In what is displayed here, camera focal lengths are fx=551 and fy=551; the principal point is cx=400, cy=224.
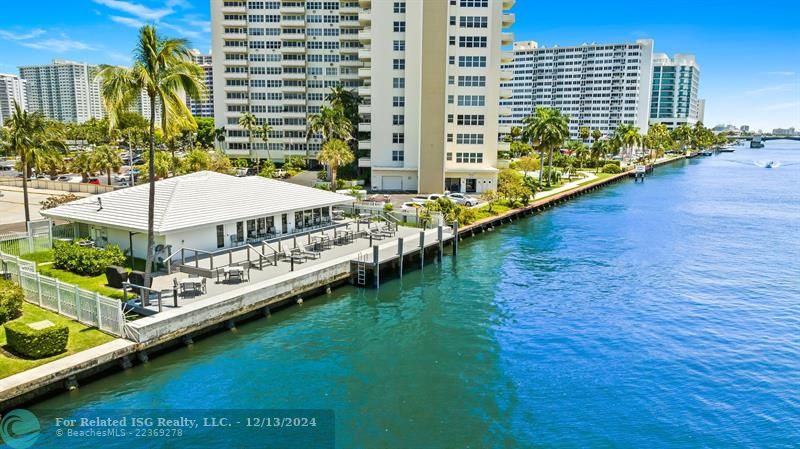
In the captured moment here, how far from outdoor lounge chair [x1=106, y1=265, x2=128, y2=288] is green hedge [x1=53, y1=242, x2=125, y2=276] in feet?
10.9

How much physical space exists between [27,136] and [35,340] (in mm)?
26653

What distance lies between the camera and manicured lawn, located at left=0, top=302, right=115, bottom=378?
65.8ft

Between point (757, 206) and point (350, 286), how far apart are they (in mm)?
72002

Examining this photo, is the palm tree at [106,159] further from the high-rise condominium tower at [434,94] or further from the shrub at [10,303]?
the shrub at [10,303]

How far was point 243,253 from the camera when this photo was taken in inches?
1425

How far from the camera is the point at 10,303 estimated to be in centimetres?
2364

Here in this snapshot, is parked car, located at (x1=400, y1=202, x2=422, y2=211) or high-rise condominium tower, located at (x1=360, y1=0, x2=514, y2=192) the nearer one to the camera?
parked car, located at (x1=400, y1=202, x2=422, y2=211)

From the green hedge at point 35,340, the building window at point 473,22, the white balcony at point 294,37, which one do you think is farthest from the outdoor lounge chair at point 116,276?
the white balcony at point 294,37

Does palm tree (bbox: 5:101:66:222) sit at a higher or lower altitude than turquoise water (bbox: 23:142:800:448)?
higher

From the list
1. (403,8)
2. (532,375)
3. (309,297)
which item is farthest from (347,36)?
(532,375)

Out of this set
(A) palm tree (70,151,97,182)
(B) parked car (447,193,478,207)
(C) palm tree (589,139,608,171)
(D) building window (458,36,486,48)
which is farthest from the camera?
(C) palm tree (589,139,608,171)

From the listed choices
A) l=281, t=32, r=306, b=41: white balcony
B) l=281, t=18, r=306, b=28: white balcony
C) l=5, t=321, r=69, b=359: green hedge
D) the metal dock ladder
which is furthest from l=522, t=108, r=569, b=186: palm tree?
l=5, t=321, r=69, b=359: green hedge

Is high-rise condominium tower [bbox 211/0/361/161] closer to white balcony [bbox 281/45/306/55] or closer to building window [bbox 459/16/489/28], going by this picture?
white balcony [bbox 281/45/306/55]

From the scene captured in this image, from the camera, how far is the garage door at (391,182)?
76625 millimetres
